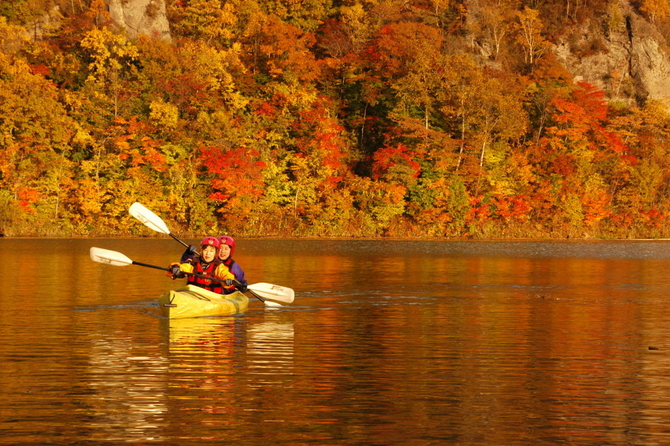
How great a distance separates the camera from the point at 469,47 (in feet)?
289

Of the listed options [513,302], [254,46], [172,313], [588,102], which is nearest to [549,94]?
[588,102]

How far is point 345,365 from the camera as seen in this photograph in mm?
16234

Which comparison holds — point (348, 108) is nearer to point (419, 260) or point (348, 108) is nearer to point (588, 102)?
point (588, 102)

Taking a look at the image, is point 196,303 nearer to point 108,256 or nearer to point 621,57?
point 108,256

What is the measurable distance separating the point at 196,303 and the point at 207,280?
1.35 m

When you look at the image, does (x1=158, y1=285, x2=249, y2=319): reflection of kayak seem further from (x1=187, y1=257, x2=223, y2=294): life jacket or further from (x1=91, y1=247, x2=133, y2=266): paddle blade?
(x1=91, y1=247, x2=133, y2=266): paddle blade

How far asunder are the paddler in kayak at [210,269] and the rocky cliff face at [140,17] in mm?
55579

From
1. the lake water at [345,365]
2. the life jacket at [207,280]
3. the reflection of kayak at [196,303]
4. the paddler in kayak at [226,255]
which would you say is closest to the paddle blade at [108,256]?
the lake water at [345,365]

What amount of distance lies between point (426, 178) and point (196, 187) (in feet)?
50.9

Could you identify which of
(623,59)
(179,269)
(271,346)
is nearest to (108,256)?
(179,269)

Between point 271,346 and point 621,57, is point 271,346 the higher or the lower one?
the lower one

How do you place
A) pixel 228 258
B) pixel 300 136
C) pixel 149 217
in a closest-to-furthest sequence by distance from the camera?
pixel 228 258
pixel 149 217
pixel 300 136

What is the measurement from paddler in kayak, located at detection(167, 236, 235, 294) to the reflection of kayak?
34 cm

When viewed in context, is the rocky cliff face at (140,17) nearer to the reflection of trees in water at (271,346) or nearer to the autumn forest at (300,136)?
the autumn forest at (300,136)
